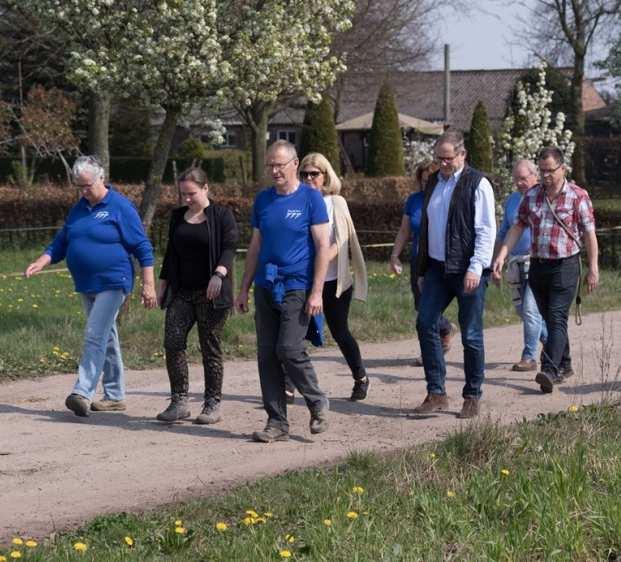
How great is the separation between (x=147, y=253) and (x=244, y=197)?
17.4 meters

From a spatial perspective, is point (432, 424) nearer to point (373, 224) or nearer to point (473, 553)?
point (473, 553)

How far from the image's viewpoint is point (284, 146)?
8.05m

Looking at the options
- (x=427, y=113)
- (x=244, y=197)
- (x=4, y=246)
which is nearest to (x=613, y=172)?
(x=427, y=113)

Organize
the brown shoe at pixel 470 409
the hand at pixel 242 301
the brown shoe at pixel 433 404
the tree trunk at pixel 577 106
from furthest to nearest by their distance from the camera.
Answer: the tree trunk at pixel 577 106, the brown shoe at pixel 433 404, the brown shoe at pixel 470 409, the hand at pixel 242 301

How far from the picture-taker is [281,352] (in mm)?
7996

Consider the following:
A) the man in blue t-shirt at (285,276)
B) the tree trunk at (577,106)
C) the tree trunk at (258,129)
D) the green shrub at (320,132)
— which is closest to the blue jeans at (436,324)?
the man in blue t-shirt at (285,276)

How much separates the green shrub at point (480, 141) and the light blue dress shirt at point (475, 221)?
29.2 metres

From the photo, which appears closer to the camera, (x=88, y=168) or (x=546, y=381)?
(x=88, y=168)

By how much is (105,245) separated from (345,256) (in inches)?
66.5

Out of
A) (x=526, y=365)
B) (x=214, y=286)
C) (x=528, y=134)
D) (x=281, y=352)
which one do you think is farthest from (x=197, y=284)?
(x=528, y=134)

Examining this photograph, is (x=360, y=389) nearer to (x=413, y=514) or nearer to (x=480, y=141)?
(x=413, y=514)

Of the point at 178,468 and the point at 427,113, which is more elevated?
the point at 427,113

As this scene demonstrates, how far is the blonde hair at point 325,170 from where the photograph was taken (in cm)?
891

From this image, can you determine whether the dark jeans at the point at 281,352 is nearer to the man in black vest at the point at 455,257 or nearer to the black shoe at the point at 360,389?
the man in black vest at the point at 455,257
